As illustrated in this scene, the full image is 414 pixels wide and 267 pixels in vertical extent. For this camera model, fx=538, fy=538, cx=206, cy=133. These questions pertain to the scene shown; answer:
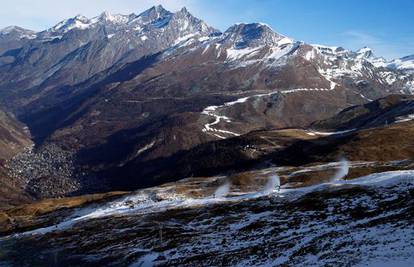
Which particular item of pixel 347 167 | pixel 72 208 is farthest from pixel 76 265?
pixel 347 167

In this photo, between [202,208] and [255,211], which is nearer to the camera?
[255,211]

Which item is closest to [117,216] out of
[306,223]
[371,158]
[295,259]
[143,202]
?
[143,202]

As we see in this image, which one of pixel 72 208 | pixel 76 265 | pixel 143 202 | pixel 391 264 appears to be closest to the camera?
pixel 391 264

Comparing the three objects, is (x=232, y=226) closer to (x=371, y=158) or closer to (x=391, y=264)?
(x=391, y=264)

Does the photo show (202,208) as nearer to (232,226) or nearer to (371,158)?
(232,226)

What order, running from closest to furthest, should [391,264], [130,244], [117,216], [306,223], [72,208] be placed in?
[391,264] < [306,223] < [130,244] < [117,216] < [72,208]

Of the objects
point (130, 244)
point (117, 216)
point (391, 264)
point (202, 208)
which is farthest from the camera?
point (117, 216)

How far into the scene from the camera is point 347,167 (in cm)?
13162

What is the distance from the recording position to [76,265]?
7538 centimetres

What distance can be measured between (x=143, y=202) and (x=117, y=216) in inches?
715

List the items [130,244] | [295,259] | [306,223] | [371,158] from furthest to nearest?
[371,158]
[130,244]
[306,223]
[295,259]

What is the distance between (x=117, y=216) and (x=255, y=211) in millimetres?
37230

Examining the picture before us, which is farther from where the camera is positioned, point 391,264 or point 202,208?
point 202,208

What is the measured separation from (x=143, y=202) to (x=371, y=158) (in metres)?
101
